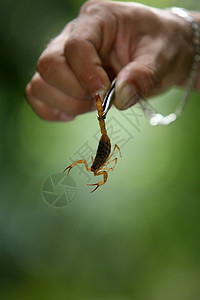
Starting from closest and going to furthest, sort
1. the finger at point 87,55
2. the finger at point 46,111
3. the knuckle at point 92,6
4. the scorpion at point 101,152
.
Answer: the scorpion at point 101,152 < the finger at point 87,55 < the knuckle at point 92,6 < the finger at point 46,111

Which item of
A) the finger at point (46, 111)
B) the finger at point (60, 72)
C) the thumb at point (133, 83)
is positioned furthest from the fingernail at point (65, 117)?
the thumb at point (133, 83)

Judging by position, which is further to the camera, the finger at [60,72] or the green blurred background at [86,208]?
the green blurred background at [86,208]

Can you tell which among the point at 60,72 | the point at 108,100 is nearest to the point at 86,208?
the point at 60,72

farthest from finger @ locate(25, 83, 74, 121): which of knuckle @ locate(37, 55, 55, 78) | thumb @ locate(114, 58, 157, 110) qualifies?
thumb @ locate(114, 58, 157, 110)

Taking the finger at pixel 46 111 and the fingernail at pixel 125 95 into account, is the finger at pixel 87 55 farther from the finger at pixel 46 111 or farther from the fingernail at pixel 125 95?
the finger at pixel 46 111

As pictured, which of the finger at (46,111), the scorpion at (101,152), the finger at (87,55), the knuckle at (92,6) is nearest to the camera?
the scorpion at (101,152)

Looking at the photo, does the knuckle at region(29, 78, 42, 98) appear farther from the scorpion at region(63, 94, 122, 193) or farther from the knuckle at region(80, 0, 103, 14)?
the scorpion at region(63, 94, 122, 193)

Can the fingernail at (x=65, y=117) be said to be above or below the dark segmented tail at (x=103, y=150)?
below

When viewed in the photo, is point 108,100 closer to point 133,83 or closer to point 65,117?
point 133,83
